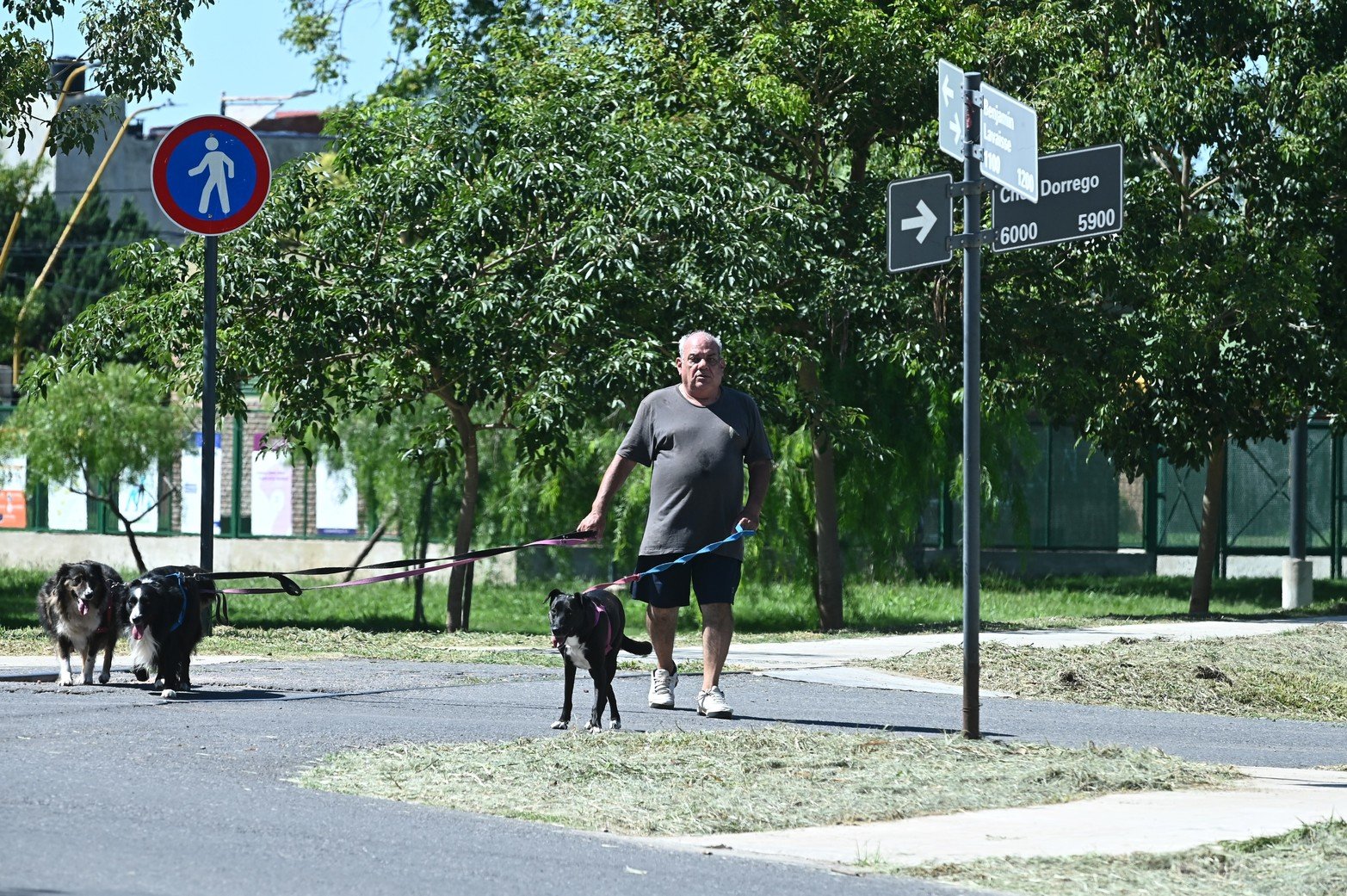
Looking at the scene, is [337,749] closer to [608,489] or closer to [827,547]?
[608,489]

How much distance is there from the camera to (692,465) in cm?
955

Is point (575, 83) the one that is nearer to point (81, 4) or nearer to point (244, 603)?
point (81, 4)

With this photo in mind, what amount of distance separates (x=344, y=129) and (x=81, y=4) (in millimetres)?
2860

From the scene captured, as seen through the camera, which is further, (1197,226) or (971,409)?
(1197,226)

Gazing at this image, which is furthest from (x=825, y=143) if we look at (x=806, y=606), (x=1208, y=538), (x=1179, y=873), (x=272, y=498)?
(x=272, y=498)

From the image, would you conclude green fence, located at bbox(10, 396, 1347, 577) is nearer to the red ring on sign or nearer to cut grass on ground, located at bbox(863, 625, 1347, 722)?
cut grass on ground, located at bbox(863, 625, 1347, 722)

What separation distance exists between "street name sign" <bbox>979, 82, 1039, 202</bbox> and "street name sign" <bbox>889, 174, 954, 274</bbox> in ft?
0.78

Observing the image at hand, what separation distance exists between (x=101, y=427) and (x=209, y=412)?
1483cm

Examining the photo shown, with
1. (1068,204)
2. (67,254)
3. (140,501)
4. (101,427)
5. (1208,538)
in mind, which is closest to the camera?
(1068,204)

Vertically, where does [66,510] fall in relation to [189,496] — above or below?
below

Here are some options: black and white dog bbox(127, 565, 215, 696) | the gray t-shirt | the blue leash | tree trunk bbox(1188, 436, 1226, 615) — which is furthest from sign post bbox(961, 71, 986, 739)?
tree trunk bbox(1188, 436, 1226, 615)

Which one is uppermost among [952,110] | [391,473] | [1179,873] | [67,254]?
[67,254]

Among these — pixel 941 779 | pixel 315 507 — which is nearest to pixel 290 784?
pixel 941 779

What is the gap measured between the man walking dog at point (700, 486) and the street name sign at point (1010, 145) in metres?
1.77
